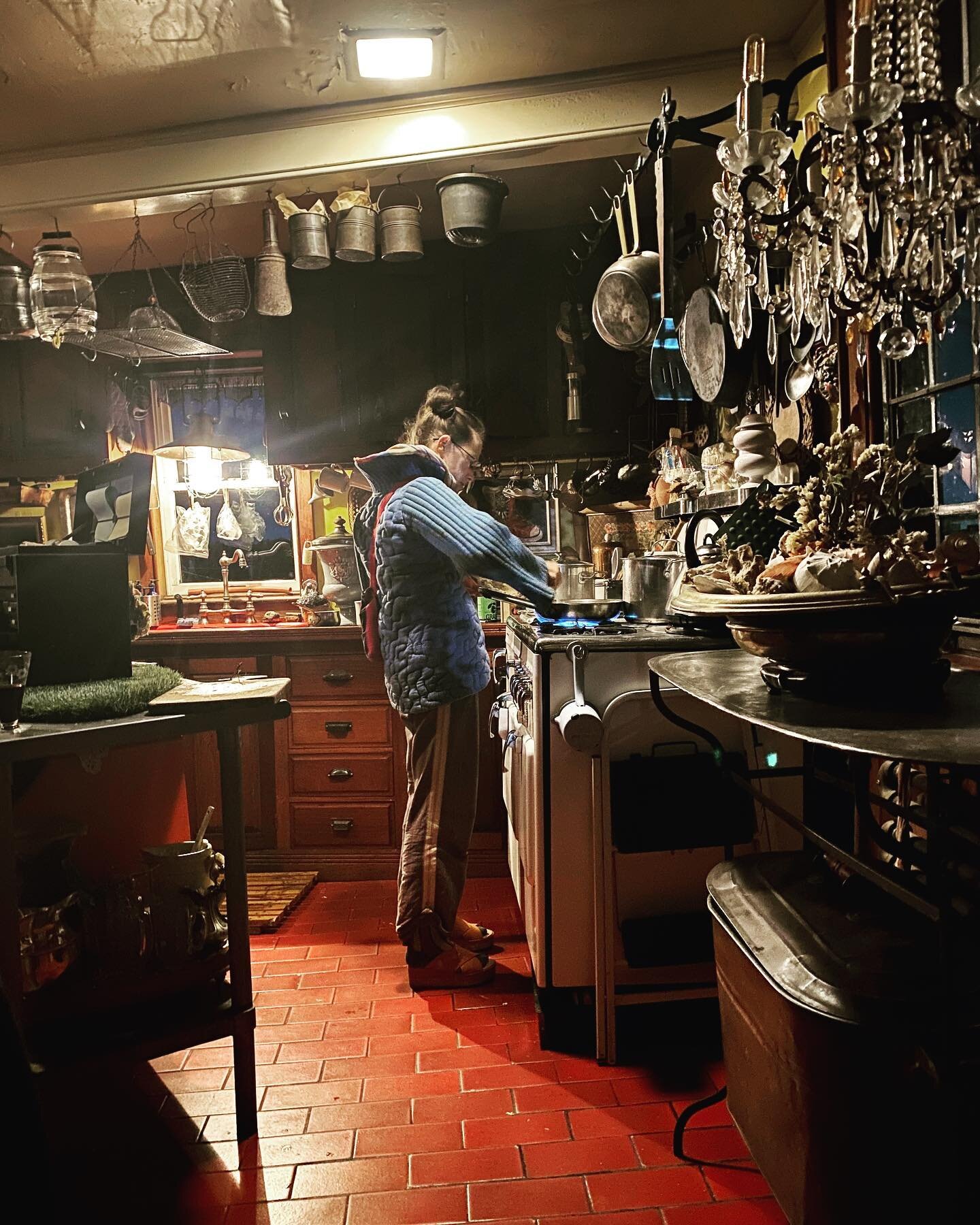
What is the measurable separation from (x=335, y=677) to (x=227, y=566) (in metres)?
1.38

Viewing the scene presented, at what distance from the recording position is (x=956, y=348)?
188 centimetres

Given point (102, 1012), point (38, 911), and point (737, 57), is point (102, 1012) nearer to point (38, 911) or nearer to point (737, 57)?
point (38, 911)

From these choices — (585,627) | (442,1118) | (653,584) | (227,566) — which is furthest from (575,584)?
(227,566)

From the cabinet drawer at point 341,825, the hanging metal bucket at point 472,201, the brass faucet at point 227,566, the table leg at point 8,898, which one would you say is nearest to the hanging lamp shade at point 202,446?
the brass faucet at point 227,566

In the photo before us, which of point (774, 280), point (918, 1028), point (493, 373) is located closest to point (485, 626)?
point (493, 373)

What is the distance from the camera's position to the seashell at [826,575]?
1.31m

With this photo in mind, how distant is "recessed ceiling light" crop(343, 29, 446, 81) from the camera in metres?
2.79

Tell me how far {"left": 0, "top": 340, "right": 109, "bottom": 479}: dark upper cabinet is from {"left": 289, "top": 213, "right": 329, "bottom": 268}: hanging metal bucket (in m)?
1.71

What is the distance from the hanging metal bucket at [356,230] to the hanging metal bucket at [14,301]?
4.17 feet

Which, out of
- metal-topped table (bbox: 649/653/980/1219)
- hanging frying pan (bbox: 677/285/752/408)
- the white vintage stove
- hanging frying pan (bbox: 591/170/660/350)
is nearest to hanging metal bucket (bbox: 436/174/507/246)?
hanging frying pan (bbox: 591/170/660/350)

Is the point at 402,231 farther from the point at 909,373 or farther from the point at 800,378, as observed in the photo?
the point at 909,373

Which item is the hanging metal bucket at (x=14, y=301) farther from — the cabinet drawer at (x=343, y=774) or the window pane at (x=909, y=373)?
the window pane at (x=909, y=373)

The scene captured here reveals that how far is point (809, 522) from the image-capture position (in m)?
1.52

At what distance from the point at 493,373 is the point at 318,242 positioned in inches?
41.6
